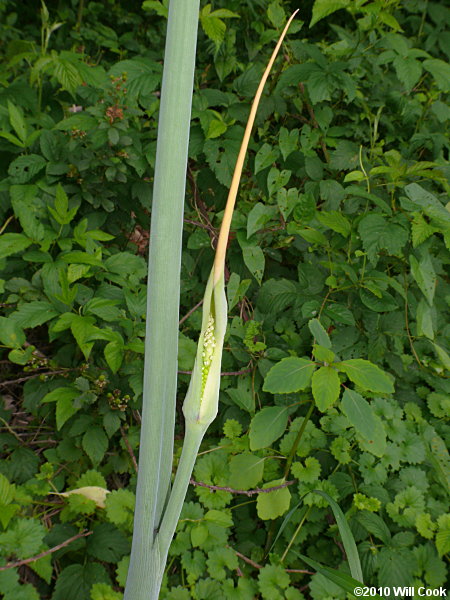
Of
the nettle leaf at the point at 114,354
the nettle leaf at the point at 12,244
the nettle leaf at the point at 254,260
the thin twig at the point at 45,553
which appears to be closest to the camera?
the thin twig at the point at 45,553

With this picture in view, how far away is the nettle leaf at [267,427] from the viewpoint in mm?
1021

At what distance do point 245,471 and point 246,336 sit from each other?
323 millimetres

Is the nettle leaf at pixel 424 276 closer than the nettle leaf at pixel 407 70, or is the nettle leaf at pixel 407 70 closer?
the nettle leaf at pixel 424 276

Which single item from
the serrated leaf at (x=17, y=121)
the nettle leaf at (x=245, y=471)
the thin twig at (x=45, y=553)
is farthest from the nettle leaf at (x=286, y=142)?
the thin twig at (x=45, y=553)

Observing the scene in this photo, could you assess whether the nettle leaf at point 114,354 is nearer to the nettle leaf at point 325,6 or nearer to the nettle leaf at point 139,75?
the nettle leaf at point 139,75

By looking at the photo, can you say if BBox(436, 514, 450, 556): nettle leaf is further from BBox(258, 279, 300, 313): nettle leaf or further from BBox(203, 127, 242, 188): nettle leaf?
BBox(203, 127, 242, 188): nettle leaf

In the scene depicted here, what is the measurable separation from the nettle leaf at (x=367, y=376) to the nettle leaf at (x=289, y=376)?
2.6 inches

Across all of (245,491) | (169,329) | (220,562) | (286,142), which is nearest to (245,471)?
(245,491)

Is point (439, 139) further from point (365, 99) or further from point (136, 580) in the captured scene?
point (136, 580)

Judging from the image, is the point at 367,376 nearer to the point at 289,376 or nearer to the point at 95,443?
the point at 289,376

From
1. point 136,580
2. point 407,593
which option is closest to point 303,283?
point 407,593

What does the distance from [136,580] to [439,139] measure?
1.51 meters

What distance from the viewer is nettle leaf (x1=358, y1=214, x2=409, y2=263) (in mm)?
1172

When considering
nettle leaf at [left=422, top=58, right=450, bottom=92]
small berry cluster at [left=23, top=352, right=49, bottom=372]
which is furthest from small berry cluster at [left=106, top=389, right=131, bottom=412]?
nettle leaf at [left=422, top=58, right=450, bottom=92]
